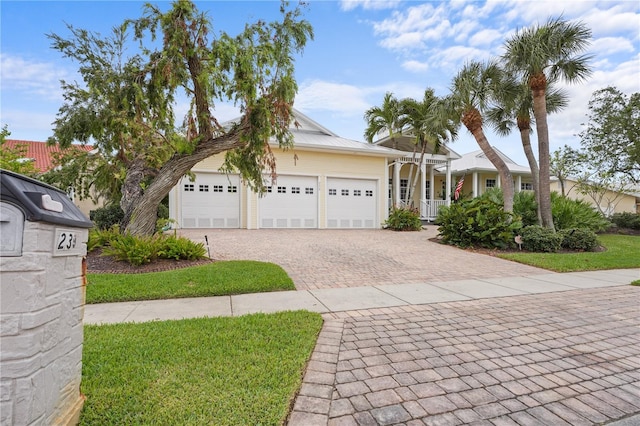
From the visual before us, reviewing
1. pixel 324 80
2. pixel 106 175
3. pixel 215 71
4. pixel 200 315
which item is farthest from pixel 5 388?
pixel 324 80

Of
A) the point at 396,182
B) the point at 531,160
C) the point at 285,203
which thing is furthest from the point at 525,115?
the point at 285,203

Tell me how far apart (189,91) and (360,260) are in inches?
235

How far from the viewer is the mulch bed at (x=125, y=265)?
21.2 feet

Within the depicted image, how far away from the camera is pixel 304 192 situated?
54.0 ft

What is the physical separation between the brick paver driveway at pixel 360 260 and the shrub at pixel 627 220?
1527 cm

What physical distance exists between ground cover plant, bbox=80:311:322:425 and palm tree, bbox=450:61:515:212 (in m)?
10.6

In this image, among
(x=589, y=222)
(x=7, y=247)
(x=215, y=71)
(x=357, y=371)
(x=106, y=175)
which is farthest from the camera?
(x=589, y=222)

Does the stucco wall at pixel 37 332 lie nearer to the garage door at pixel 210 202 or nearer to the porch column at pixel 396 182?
the garage door at pixel 210 202

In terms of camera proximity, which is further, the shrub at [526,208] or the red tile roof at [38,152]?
the red tile roof at [38,152]

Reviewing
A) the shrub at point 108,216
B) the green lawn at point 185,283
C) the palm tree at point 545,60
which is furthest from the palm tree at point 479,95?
the shrub at point 108,216

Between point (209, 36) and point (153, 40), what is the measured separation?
139 cm

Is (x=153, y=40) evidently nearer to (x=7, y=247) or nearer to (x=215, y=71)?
(x=215, y=71)

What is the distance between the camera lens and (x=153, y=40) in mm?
7215

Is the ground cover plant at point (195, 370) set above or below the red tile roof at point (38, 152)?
below
